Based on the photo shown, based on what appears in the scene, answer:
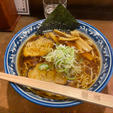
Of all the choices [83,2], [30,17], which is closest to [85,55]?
[83,2]

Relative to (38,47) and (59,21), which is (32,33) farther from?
(59,21)

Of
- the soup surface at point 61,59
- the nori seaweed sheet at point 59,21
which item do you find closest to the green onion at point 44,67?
the soup surface at point 61,59

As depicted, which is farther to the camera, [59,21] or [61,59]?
[59,21]

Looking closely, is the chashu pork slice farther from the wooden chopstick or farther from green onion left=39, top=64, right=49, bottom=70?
the wooden chopstick

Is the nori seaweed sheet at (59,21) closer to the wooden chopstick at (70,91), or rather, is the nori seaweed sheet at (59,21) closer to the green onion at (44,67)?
the green onion at (44,67)

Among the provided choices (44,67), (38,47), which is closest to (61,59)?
(44,67)

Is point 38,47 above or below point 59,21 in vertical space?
below
